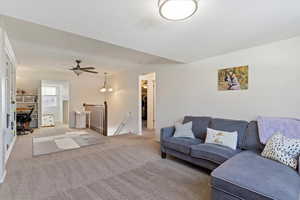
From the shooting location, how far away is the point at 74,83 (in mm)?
7301

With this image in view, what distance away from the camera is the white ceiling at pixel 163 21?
1.58 m

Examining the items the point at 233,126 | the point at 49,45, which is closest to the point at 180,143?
the point at 233,126

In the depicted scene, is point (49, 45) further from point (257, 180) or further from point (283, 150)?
point (283, 150)

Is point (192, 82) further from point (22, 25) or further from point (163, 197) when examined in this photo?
point (22, 25)

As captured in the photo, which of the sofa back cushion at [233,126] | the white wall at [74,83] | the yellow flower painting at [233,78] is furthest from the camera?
the white wall at [74,83]

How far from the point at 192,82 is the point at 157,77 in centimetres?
127

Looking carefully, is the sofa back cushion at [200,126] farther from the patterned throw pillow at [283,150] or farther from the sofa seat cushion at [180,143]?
the patterned throw pillow at [283,150]

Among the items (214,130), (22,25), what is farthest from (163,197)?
(22,25)

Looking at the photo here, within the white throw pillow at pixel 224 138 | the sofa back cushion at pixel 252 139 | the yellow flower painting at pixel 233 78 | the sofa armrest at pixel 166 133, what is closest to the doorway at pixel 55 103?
the sofa armrest at pixel 166 133

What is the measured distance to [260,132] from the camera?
250 centimetres

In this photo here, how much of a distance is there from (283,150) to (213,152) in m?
0.87

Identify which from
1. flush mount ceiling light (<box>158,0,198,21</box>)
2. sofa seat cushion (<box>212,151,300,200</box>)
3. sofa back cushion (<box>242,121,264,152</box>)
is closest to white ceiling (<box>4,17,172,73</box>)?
flush mount ceiling light (<box>158,0,198,21</box>)

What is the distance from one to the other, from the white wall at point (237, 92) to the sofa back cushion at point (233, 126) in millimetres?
290

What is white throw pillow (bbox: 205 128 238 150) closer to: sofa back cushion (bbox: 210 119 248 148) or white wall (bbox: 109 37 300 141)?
sofa back cushion (bbox: 210 119 248 148)
